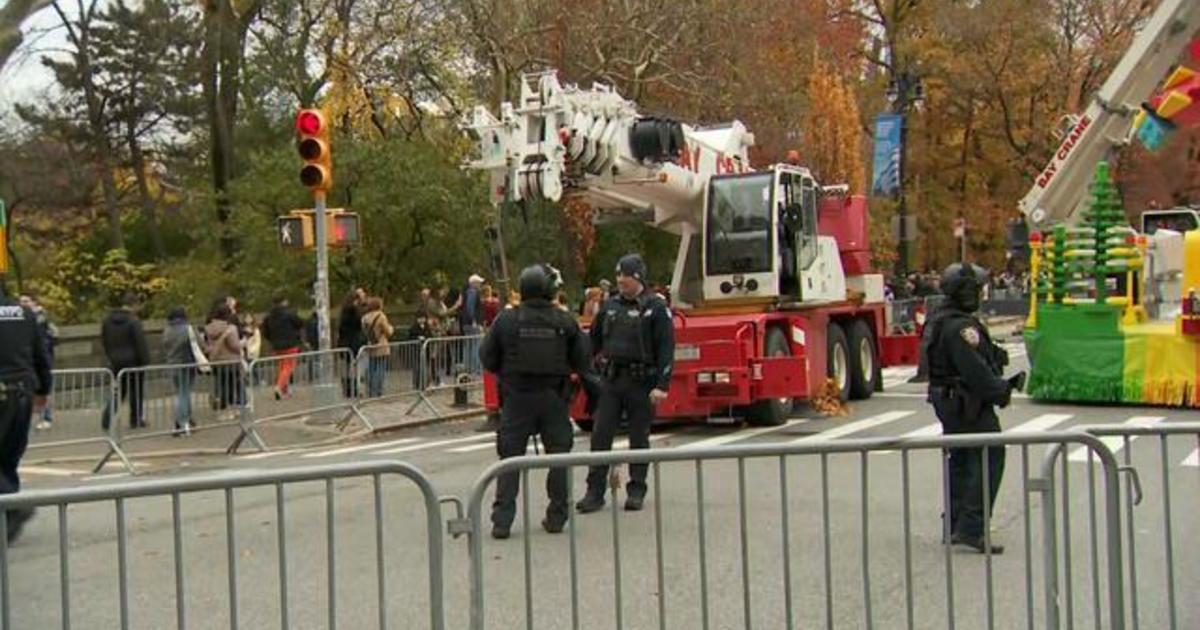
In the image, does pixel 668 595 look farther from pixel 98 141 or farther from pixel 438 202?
pixel 98 141

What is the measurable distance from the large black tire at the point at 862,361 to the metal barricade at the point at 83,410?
31.1 ft

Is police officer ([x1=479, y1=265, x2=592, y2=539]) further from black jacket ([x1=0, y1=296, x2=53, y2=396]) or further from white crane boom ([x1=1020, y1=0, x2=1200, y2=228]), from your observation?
white crane boom ([x1=1020, y1=0, x2=1200, y2=228])

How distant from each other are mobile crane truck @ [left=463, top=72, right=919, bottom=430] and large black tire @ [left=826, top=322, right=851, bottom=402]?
4 cm

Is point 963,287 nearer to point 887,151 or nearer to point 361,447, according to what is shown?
point 361,447

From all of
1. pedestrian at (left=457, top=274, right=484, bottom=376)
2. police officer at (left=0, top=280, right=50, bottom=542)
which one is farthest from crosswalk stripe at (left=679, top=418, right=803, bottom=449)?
pedestrian at (left=457, top=274, right=484, bottom=376)

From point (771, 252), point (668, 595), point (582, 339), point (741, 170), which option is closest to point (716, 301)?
point (771, 252)

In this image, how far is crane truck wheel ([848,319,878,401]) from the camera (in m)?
17.0

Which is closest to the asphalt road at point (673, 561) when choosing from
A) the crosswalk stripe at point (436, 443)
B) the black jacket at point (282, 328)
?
the crosswalk stripe at point (436, 443)

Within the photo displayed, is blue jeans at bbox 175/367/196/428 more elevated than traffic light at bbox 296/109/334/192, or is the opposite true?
traffic light at bbox 296/109/334/192

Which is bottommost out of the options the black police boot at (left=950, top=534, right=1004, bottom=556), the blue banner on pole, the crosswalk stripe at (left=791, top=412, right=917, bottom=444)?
the crosswalk stripe at (left=791, top=412, right=917, bottom=444)

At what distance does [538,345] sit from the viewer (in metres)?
8.05

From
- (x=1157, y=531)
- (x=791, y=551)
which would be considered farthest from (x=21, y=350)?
(x=1157, y=531)

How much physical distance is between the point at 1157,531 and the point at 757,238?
8674 mm

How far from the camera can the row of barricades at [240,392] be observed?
1307cm
